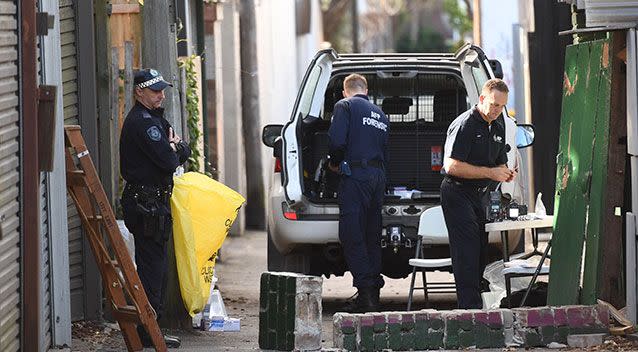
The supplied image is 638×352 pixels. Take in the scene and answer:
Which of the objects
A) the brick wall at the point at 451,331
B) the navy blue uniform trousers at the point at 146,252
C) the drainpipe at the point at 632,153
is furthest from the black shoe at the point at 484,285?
the navy blue uniform trousers at the point at 146,252

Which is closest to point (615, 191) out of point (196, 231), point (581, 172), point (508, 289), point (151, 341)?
point (581, 172)

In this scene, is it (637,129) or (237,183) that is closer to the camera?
(637,129)

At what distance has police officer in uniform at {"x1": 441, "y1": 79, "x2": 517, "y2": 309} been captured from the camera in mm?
10344

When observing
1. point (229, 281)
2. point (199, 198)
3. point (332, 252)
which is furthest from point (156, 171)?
point (229, 281)

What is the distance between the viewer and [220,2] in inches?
720

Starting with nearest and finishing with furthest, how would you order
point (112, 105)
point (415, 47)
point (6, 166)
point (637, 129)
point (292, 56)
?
point (6, 166)
point (637, 129)
point (112, 105)
point (292, 56)
point (415, 47)

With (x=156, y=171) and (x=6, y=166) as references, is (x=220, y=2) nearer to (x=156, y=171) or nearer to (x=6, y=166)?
(x=156, y=171)

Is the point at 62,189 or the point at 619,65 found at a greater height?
the point at 619,65

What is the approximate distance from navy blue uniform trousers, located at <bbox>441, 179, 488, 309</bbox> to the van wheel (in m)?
1.94

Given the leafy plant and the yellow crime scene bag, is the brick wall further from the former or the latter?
the leafy plant

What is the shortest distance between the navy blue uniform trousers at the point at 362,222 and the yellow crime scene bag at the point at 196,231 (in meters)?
1.46

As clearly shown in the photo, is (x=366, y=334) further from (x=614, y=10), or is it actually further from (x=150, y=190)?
(x=614, y=10)

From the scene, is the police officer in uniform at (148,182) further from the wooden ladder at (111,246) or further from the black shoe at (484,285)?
the black shoe at (484,285)

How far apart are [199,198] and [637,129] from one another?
287 cm
